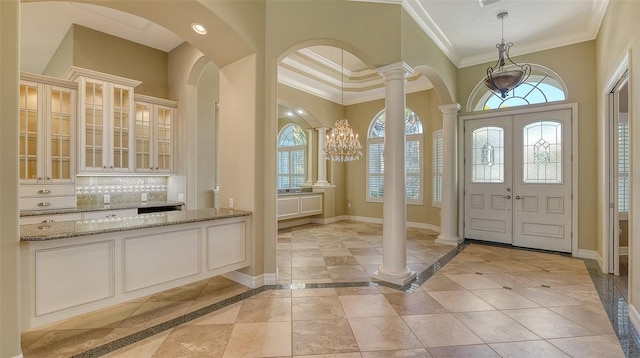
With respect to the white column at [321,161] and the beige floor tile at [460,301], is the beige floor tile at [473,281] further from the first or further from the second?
the white column at [321,161]

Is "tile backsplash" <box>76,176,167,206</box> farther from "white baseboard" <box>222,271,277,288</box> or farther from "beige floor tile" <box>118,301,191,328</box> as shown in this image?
"white baseboard" <box>222,271,277,288</box>

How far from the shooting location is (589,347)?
→ 7.24ft

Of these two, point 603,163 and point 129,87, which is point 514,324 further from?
point 129,87

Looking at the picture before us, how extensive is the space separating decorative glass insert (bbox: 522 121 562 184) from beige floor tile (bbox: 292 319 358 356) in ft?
15.2

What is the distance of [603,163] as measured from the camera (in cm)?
410

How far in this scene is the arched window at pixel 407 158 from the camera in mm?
7262

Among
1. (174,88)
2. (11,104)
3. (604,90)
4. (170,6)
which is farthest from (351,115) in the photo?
(11,104)

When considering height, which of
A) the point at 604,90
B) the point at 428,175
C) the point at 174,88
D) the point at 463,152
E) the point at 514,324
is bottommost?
the point at 514,324

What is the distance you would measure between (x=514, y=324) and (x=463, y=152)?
3.94 meters

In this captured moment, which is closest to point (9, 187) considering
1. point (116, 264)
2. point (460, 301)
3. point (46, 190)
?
point (116, 264)

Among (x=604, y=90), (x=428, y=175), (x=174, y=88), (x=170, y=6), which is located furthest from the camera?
(x=428, y=175)

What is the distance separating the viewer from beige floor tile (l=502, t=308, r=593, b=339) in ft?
7.88

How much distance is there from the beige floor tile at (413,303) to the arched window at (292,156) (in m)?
6.41

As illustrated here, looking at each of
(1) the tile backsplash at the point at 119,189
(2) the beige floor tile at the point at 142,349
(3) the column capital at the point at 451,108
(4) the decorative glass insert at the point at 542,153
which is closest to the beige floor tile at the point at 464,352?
(2) the beige floor tile at the point at 142,349
